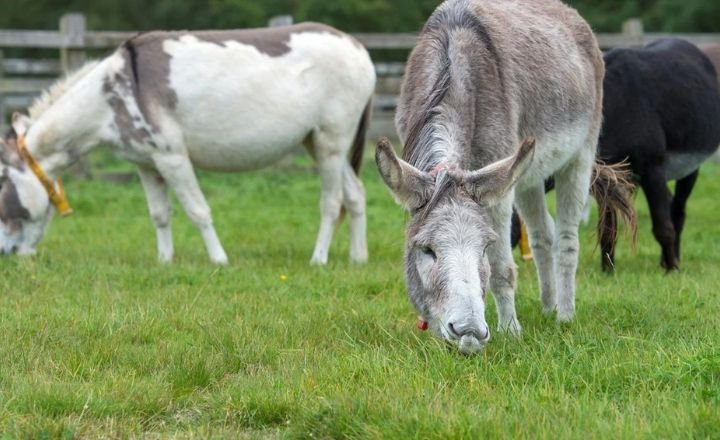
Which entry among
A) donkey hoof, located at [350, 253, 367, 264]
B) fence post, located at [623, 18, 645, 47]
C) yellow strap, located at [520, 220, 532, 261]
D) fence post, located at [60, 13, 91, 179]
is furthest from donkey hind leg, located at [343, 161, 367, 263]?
fence post, located at [623, 18, 645, 47]

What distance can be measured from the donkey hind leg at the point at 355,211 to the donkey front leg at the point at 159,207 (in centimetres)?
150

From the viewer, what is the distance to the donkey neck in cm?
864

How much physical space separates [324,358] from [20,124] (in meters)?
5.09

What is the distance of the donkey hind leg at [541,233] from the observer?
6293 millimetres

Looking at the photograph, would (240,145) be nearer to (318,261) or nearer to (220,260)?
(220,260)

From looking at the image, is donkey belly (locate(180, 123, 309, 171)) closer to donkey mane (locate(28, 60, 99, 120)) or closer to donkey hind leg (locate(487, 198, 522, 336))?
donkey mane (locate(28, 60, 99, 120))

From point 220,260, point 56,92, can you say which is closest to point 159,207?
point 220,260

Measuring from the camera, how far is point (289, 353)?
16.5 feet

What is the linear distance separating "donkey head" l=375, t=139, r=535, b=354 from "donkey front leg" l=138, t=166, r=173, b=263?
450 centimetres

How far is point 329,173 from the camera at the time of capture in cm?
912

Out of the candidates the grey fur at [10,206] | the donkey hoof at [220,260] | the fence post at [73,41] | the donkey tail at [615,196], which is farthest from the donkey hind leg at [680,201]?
the fence post at [73,41]

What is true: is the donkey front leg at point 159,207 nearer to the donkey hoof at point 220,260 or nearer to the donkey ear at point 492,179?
the donkey hoof at point 220,260

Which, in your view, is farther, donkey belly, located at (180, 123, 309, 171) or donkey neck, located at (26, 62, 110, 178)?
donkey belly, located at (180, 123, 309, 171)

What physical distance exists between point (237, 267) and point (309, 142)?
1797 millimetres
